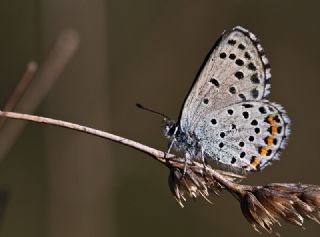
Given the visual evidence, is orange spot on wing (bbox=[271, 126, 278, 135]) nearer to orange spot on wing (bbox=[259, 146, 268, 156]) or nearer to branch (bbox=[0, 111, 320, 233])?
orange spot on wing (bbox=[259, 146, 268, 156])

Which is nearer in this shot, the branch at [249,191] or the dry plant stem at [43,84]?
the branch at [249,191]

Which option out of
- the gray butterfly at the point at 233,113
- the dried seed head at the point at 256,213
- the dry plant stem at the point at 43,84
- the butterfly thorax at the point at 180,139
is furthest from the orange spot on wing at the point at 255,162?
the dry plant stem at the point at 43,84

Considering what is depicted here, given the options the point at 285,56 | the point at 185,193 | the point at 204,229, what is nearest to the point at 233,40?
the point at 185,193

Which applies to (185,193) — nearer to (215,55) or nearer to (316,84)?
(215,55)

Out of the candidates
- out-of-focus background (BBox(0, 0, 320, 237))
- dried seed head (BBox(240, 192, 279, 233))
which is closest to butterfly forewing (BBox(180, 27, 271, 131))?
dried seed head (BBox(240, 192, 279, 233))

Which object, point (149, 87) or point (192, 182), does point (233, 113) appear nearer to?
point (192, 182)

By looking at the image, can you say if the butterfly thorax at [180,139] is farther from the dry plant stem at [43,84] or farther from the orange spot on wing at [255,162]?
the dry plant stem at [43,84]

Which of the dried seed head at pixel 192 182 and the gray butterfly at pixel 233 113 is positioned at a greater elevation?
the gray butterfly at pixel 233 113
